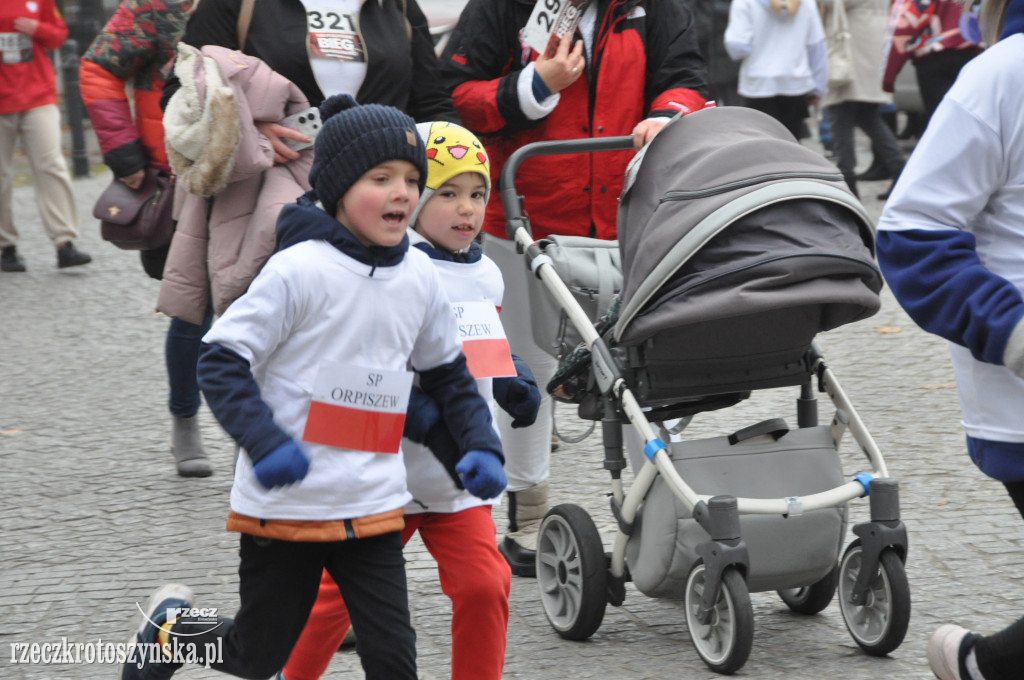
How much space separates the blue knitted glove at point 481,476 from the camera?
3.10 metres

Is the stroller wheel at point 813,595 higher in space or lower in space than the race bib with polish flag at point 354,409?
lower

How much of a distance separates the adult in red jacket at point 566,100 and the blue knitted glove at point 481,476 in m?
1.58

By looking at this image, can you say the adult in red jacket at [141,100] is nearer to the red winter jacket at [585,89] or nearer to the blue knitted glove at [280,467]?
the red winter jacket at [585,89]

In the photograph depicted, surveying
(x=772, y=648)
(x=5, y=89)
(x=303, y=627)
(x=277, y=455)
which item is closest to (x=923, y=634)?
(x=772, y=648)

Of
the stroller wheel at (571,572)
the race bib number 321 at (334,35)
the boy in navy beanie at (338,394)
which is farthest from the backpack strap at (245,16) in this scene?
the stroller wheel at (571,572)

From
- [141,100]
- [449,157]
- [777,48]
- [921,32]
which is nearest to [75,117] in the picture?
[777,48]

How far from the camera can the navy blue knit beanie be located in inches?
122

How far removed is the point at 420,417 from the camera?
3.29m

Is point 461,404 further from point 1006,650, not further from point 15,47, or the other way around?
point 15,47

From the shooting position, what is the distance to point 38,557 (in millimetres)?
4836

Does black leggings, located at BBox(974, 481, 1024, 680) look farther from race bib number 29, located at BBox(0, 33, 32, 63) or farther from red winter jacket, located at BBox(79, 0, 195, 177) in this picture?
race bib number 29, located at BBox(0, 33, 32, 63)

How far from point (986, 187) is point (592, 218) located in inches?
78.1

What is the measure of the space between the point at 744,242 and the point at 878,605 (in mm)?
1085

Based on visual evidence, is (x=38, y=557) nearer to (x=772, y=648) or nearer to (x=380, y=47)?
(x=380, y=47)
